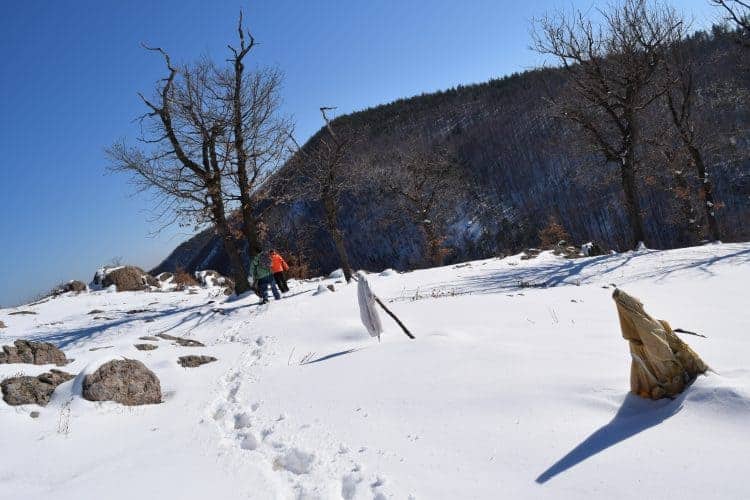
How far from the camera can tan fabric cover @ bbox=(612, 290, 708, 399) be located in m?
3.46

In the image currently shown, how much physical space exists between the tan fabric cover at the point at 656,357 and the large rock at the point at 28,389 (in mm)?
7001

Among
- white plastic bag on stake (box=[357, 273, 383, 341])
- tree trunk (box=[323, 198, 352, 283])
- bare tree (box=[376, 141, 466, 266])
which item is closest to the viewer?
white plastic bag on stake (box=[357, 273, 383, 341])

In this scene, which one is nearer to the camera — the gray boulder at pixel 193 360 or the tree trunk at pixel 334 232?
the gray boulder at pixel 193 360

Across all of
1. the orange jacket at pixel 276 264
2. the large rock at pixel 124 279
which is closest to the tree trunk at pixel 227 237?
the orange jacket at pixel 276 264

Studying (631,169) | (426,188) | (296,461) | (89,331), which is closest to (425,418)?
(296,461)

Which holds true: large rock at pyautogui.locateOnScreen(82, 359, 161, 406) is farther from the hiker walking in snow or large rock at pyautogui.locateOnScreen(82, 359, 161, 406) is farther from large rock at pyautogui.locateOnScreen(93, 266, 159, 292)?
large rock at pyautogui.locateOnScreen(93, 266, 159, 292)

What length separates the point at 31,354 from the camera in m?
7.38

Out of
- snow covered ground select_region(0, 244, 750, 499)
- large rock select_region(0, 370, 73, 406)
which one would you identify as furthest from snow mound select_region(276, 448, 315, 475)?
large rock select_region(0, 370, 73, 406)

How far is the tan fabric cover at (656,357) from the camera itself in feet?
11.3

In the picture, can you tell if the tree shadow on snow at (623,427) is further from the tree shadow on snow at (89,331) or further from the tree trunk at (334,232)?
the tree trunk at (334,232)

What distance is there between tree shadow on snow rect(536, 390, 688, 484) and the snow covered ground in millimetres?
16

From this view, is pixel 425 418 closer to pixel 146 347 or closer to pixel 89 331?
pixel 146 347

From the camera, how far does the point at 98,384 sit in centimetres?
574

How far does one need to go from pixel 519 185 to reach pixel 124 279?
4416 cm
